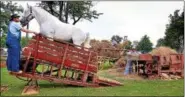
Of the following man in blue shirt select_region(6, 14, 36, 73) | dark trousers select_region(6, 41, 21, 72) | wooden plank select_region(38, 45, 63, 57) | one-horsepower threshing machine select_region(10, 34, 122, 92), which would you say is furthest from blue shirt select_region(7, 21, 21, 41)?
wooden plank select_region(38, 45, 63, 57)

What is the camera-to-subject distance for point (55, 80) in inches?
637

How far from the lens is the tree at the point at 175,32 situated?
46562 mm

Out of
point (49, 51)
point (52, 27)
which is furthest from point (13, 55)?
point (52, 27)

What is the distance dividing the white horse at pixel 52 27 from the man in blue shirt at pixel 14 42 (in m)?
1.46

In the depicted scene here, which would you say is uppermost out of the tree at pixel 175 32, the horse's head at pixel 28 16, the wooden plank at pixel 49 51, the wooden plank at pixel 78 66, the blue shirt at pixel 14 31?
the tree at pixel 175 32

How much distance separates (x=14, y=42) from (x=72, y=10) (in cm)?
3842

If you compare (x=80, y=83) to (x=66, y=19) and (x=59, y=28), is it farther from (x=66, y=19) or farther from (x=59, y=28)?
(x=66, y=19)

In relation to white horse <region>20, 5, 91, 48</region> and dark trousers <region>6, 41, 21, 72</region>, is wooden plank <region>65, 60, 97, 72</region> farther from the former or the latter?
dark trousers <region>6, 41, 21, 72</region>

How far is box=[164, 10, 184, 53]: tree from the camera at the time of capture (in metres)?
46.6

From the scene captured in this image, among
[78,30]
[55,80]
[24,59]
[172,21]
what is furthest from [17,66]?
[172,21]

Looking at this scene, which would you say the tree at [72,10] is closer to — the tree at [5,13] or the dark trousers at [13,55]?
the tree at [5,13]

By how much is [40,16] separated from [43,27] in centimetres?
53

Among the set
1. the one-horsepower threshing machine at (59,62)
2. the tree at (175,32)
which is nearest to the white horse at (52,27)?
the one-horsepower threshing machine at (59,62)

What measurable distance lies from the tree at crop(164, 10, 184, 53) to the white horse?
30.5 metres
